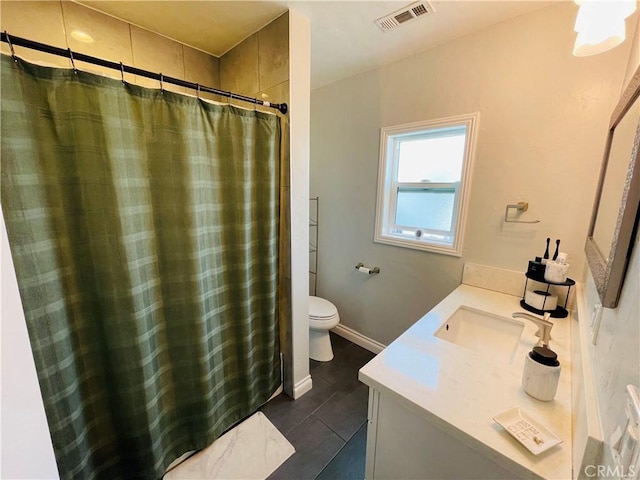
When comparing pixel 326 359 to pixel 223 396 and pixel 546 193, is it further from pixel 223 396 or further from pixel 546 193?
pixel 546 193

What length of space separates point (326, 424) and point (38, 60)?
257cm

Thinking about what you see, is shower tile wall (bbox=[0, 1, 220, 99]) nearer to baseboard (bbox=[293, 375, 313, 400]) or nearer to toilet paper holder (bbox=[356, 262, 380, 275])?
toilet paper holder (bbox=[356, 262, 380, 275])

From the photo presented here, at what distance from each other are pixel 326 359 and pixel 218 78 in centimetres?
235

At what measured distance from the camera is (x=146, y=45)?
1.61 meters

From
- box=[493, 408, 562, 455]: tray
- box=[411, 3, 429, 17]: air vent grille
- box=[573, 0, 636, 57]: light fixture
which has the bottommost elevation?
box=[493, 408, 562, 455]: tray

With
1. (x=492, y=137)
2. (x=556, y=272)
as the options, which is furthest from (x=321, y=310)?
(x=492, y=137)

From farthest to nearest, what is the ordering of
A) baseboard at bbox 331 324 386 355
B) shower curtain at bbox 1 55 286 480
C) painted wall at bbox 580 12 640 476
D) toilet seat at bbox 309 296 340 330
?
baseboard at bbox 331 324 386 355 → toilet seat at bbox 309 296 340 330 → shower curtain at bbox 1 55 286 480 → painted wall at bbox 580 12 640 476

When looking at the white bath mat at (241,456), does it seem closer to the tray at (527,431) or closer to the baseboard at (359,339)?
the baseboard at (359,339)

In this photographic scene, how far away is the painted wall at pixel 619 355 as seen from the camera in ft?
1.42

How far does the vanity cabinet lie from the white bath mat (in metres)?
0.60

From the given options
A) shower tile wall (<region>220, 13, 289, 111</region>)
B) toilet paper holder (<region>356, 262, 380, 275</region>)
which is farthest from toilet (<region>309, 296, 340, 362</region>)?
shower tile wall (<region>220, 13, 289, 111</region>)

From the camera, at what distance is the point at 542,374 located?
0.78m

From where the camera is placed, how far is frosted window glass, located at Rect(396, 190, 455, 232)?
181cm

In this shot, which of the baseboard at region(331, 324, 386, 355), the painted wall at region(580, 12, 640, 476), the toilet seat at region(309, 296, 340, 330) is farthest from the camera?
the baseboard at region(331, 324, 386, 355)
